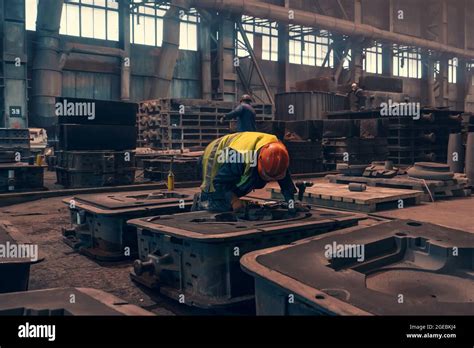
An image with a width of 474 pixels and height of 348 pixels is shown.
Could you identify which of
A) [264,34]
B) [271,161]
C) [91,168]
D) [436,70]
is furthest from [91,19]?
[436,70]

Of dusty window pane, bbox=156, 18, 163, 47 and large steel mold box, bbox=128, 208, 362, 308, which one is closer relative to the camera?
large steel mold box, bbox=128, 208, 362, 308

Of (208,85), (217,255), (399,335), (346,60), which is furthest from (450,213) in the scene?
(346,60)

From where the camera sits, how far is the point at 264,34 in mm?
22859

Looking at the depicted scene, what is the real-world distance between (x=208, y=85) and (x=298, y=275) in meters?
17.6

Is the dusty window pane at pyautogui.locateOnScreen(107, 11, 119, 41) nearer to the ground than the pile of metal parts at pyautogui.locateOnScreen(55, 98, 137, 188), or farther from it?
farther from it

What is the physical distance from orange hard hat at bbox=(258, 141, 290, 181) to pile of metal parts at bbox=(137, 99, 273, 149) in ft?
29.0

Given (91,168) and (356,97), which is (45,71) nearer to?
(91,168)

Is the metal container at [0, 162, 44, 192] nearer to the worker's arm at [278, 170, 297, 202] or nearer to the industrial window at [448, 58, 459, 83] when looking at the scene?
the worker's arm at [278, 170, 297, 202]

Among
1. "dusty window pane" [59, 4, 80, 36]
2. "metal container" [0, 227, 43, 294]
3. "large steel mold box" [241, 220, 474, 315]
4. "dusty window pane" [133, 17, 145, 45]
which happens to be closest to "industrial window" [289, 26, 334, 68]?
"dusty window pane" [133, 17, 145, 45]

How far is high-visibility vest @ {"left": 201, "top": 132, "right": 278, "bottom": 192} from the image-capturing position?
15.1 ft

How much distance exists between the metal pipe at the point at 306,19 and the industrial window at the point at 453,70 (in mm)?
4525

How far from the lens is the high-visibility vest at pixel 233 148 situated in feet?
15.1

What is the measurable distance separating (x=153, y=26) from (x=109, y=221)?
52.2 feet
